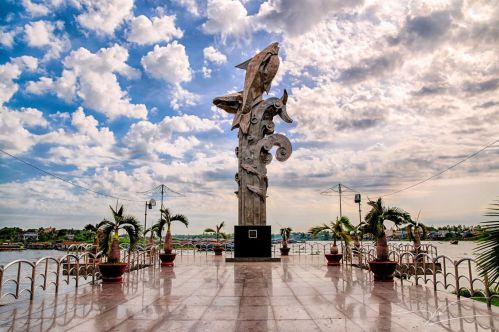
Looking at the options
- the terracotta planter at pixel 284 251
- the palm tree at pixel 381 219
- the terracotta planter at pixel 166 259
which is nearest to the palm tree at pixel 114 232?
the terracotta planter at pixel 166 259

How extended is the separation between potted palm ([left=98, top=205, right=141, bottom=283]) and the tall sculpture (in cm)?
993

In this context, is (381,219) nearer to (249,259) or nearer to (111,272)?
(111,272)

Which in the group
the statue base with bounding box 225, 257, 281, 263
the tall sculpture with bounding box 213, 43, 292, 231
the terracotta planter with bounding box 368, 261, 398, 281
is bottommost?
the statue base with bounding box 225, 257, 281, 263

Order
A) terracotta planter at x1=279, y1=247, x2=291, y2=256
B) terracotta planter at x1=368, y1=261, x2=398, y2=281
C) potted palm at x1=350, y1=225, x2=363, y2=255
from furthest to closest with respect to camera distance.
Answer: terracotta planter at x1=279, y1=247, x2=291, y2=256
potted palm at x1=350, y1=225, x2=363, y2=255
terracotta planter at x1=368, y1=261, x2=398, y2=281

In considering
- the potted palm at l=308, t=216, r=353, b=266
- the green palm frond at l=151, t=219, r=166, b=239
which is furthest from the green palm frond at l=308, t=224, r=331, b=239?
the green palm frond at l=151, t=219, r=166, b=239

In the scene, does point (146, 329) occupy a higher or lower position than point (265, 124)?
lower

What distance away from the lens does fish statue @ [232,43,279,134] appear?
2202 centimetres

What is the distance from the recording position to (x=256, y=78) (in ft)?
72.4

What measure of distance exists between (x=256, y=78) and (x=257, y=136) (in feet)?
11.2

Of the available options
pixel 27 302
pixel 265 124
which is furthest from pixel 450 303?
pixel 265 124

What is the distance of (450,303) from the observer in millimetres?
7965

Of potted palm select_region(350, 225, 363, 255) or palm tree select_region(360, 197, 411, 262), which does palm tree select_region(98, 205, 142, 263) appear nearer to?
palm tree select_region(360, 197, 411, 262)

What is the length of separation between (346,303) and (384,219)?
434cm

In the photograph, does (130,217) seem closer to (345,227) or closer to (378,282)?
(378,282)
